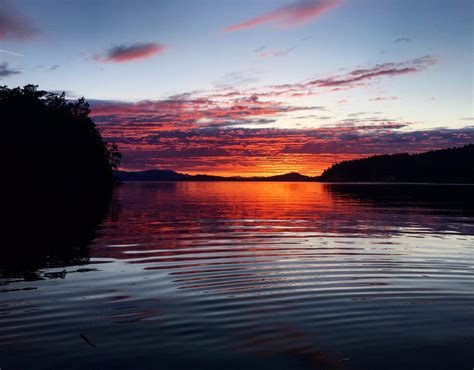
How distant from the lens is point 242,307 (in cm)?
1294

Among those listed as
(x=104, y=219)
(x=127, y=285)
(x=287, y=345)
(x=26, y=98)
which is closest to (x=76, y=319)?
(x=127, y=285)

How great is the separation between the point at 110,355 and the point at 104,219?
119 feet

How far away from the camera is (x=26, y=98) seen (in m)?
102

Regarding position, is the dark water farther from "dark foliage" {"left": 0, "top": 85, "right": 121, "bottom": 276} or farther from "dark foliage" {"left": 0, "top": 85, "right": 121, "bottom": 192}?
"dark foliage" {"left": 0, "top": 85, "right": 121, "bottom": 192}

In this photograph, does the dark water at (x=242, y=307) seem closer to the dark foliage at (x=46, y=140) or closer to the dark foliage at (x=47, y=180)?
the dark foliage at (x=47, y=180)

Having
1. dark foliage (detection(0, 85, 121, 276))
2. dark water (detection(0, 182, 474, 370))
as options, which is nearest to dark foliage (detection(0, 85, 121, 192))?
dark foliage (detection(0, 85, 121, 276))

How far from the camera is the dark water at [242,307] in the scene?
30.3 feet

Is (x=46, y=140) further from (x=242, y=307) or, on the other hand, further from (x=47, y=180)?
(x=242, y=307)

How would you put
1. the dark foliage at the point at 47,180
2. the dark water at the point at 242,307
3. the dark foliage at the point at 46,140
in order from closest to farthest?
the dark water at the point at 242,307, the dark foliage at the point at 47,180, the dark foliage at the point at 46,140

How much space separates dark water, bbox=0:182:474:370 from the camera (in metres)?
9.23

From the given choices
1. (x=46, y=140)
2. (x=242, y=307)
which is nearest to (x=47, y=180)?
(x=46, y=140)

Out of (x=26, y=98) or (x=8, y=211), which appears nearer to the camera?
(x=8, y=211)

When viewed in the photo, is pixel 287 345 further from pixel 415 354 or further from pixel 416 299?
pixel 416 299

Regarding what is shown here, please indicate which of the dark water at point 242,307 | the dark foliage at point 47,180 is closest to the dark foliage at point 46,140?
the dark foliage at point 47,180
